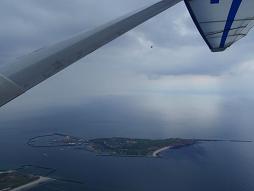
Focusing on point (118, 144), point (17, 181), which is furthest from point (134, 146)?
point (17, 181)

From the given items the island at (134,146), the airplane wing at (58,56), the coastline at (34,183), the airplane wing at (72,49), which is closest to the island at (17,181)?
the coastline at (34,183)

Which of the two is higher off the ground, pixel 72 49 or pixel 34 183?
pixel 72 49

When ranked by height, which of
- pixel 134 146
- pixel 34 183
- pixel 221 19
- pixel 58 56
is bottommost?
pixel 34 183

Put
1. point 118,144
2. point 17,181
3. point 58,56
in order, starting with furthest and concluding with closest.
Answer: point 118,144
point 17,181
point 58,56

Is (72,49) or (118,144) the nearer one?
(72,49)

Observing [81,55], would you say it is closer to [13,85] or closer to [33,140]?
[13,85]

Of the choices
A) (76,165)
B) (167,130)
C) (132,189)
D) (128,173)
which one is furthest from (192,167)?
(167,130)

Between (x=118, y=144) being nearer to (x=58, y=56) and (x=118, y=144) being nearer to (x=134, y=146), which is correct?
(x=134, y=146)
